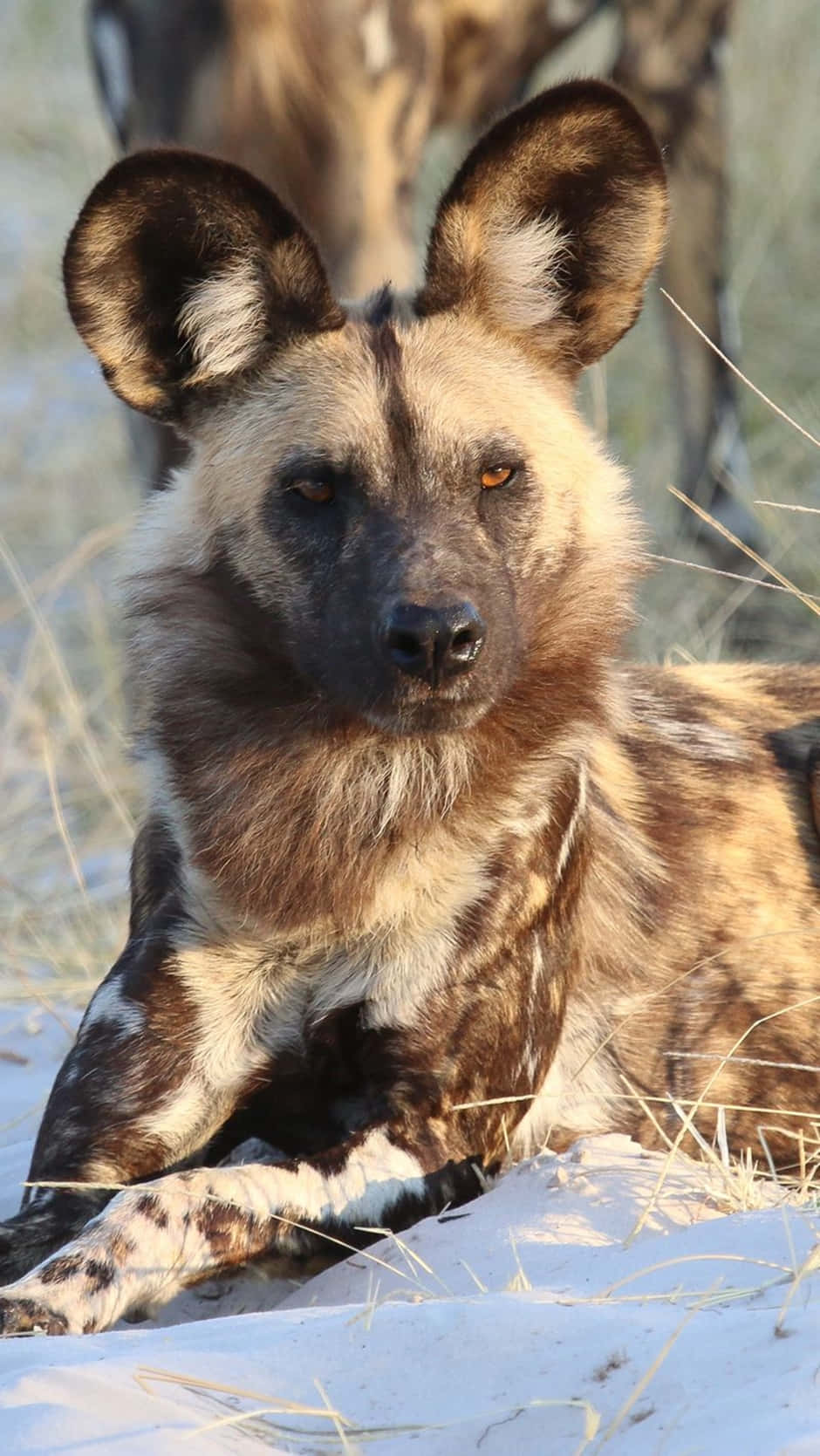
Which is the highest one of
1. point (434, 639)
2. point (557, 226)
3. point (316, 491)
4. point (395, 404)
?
point (557, 226)

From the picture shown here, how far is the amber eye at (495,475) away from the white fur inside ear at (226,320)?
0.45 meters

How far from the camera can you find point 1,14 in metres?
12.6

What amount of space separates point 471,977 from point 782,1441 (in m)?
1.30

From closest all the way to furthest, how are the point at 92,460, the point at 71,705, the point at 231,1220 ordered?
the point at 231,1220 < the point at 71,705 < the point at 92,460

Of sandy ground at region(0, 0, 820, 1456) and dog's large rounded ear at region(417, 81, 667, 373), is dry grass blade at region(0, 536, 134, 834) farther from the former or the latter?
dog's large rounded ear at region(417, 81, 667, 373)

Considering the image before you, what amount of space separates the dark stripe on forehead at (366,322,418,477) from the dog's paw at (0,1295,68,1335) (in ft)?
4.37

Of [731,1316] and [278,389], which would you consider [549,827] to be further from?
[731,1316]

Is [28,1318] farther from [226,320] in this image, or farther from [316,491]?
[226,320]

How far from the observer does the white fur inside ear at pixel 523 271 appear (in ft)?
10.3

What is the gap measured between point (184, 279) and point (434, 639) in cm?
82

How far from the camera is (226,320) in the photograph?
3.10 m

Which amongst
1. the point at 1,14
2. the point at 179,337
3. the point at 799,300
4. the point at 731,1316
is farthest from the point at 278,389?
the point at 1,14

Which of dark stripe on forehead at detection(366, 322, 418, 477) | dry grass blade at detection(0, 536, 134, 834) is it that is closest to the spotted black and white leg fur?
dark stripe on forehead at detection(366, 322, 418, 477)

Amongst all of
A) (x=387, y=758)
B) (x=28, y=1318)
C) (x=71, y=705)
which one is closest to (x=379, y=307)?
(x=387, y=758)
